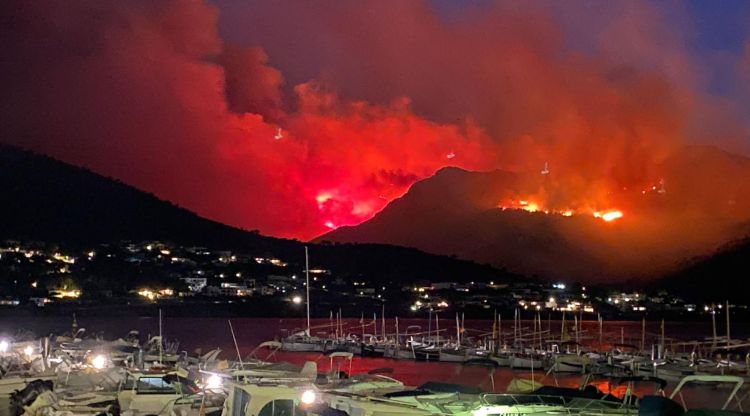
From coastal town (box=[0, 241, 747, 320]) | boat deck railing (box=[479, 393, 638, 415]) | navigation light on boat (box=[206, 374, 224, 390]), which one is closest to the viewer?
boat deck railing (box=[479, 393, 638, 415])

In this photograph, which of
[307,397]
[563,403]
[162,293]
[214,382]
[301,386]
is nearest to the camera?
[307,397]

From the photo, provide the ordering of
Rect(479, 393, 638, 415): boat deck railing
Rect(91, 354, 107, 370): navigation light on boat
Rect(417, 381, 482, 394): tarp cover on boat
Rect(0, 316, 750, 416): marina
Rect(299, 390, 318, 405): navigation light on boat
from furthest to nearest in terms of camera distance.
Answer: Rect(91, 354, 107, 370): navigation light on boat
Rect(417, 381, 482, 394): tarp cover on boat
Rect(479, 393, 638, 415): boat deck railing
Rect(0, 316, 750, 416): marina
Rect(299, 390, 318, 405): navigation light on boat

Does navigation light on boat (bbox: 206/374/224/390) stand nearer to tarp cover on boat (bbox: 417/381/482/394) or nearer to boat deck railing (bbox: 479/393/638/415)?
tarp cover on boat (bbox: 417/381/482/394)

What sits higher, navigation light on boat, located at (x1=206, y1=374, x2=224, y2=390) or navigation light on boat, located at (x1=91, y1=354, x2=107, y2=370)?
navigation light on boat, located at (x1=206, y1=374, x2=224, y2=390)

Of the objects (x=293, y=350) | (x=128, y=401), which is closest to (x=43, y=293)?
(x=293, y=350)

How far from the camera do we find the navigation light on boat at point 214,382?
85.6 feet

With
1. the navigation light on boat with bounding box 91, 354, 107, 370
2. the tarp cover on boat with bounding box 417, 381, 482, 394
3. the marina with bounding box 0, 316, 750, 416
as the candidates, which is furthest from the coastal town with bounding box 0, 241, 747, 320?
the tarp cover on boat with bounding box 417, 381, 482, 394

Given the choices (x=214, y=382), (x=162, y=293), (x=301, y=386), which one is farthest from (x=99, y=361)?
(x=162, y=293)

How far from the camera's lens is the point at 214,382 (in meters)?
28.0

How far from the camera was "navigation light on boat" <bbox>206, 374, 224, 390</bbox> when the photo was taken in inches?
1027

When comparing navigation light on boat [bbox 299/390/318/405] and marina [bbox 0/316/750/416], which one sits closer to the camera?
navigation light on boat [bbox 299/390/318/405]

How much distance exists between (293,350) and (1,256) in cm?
12357

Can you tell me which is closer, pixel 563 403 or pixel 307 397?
pixel 307 397

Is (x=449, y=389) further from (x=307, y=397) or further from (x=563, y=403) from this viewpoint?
(x=307, y=397)
